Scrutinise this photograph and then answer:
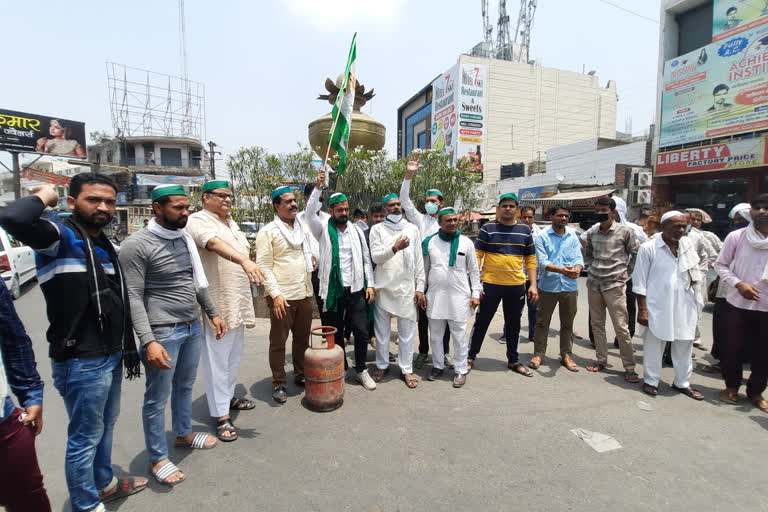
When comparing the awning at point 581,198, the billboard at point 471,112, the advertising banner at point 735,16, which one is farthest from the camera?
the billboard at point 471,112

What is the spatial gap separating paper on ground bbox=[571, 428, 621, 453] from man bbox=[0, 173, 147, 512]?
320 centimetres

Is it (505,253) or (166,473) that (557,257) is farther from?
(166,473)

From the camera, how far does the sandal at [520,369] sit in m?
4.54

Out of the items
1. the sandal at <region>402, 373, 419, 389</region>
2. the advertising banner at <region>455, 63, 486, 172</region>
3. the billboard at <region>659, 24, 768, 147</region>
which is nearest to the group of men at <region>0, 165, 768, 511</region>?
the sandal at <region>402, 373, 419, 389</region>

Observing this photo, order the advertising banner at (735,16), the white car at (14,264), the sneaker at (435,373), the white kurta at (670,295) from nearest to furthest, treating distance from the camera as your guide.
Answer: the white kurta at (670,295) → the sneaker at (435,373) → the white car at (14,264) → the advertising banner at (735,16)

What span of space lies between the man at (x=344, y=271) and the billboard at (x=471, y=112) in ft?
114

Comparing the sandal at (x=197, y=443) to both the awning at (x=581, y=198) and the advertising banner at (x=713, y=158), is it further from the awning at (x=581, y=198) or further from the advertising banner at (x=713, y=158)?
the advertising banner at (x=713, y=158)

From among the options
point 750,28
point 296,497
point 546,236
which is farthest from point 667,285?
point 750,28

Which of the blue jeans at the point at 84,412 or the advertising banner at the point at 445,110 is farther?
the advertising banner at the point at 445,110


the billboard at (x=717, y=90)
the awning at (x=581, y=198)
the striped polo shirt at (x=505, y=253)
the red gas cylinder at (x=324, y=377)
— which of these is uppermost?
the billboard at (x=717, y=90)

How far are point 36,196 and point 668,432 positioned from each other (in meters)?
4.46

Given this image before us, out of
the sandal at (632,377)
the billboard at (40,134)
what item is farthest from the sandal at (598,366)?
the billboard at (40,134)

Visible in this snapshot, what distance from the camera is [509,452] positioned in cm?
298

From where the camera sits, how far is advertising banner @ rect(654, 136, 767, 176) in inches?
524
